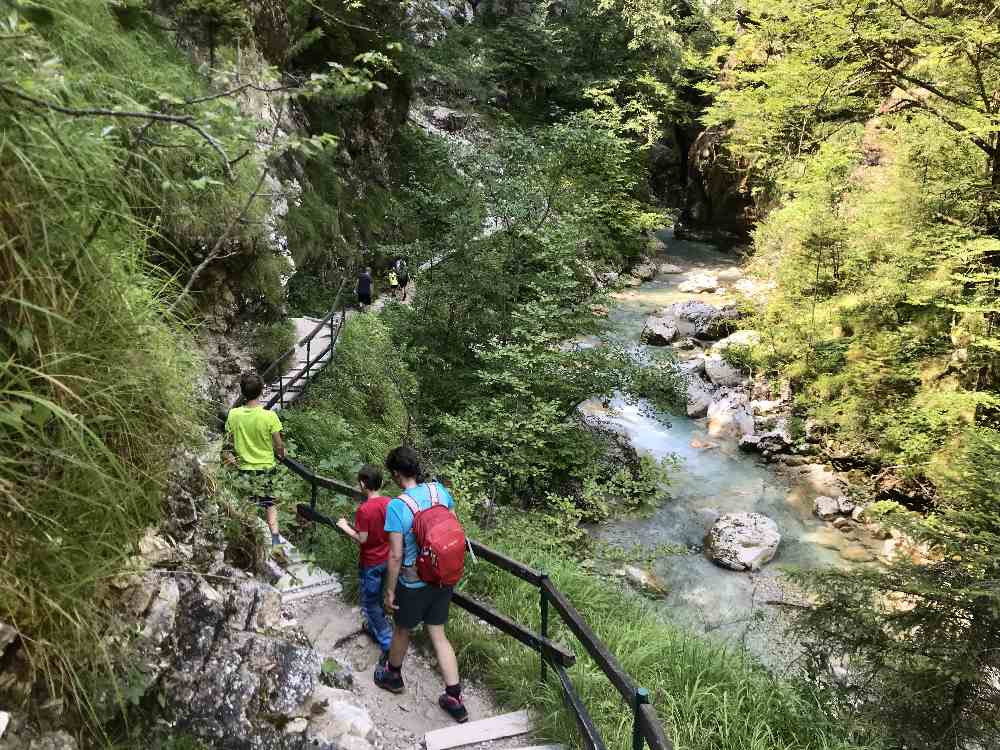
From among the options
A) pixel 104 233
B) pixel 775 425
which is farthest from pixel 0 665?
pixel 775 425

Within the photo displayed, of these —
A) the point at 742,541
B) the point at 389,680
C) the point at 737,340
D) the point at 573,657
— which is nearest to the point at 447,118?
the point at 737,340

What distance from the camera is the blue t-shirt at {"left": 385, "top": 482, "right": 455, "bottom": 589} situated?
391cm

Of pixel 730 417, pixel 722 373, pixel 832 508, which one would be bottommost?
pixel 832 508

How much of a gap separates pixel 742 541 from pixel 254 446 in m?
9.55

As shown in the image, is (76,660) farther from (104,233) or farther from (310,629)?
(310,629)

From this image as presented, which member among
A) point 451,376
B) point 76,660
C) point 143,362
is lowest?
point 451,376

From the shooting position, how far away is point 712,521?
12930mm

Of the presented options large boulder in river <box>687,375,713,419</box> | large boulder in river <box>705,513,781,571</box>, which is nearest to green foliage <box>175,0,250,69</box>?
large boulder in river <box>705,513,781,571</box>

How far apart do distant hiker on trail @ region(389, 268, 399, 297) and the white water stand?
5906mm

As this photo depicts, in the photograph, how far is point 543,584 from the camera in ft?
13.8

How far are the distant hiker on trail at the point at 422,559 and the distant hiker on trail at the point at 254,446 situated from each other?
1797 mm

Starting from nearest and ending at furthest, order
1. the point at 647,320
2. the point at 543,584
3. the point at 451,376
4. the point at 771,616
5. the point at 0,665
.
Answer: the point at 0,665 < the point at 543,584 < the point at 771,616 < the point at 451,376 < the point at 647,320

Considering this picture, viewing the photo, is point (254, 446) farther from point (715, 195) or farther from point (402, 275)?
point (715, 195)

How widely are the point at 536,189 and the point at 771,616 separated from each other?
924 centimetres
